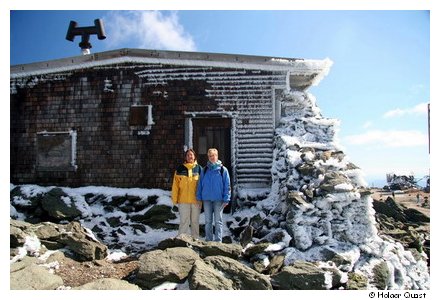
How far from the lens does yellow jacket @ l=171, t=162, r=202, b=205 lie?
6.89 metres

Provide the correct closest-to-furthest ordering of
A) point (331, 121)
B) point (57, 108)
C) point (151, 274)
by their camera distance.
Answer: point (151, 274) < point (331, 121) < point (57, 108)

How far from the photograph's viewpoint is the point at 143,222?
348 inches

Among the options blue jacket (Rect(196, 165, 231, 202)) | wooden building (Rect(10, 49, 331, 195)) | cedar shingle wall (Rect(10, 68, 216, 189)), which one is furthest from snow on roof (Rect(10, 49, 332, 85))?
blue jacket (Rect(196, 165, 231, 202))

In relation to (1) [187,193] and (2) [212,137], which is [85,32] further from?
(1) [187,193]

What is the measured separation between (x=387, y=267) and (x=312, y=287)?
2017 millimetres

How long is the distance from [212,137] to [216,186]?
360 centimetres

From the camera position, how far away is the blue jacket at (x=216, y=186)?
259 inches

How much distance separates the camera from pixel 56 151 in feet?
34.2

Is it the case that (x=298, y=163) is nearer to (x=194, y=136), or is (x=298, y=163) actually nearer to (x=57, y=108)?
(x=194, y=136)

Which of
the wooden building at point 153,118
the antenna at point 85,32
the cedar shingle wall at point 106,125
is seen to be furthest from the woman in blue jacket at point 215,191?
the antenna at point 85,32

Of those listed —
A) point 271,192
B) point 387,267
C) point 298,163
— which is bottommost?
point 387,267

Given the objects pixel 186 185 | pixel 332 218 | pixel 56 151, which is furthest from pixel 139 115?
pixel 332 218

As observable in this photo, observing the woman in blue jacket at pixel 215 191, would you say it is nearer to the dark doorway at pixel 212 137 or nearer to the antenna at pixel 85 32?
the dark doorway at pixel 212 137

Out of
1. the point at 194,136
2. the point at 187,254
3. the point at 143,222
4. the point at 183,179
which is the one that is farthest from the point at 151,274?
the point at 194,136
